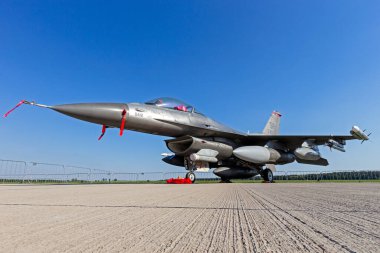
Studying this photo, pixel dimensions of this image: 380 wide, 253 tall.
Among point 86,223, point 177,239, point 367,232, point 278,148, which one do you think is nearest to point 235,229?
point 177,239

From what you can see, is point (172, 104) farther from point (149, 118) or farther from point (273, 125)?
point (273, 125)

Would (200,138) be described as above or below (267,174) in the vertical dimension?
above

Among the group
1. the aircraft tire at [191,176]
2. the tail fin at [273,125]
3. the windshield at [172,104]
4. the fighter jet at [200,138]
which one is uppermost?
the tail fin at [273,125]

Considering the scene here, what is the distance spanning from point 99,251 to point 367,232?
3.99ft

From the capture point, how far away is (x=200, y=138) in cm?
1227

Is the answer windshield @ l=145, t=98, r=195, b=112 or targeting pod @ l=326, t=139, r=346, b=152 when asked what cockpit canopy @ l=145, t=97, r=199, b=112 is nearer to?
windshield @ l=145, t=98, r=195, b=112

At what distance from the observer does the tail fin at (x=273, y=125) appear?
2038 centimetres

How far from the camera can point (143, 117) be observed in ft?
31.8

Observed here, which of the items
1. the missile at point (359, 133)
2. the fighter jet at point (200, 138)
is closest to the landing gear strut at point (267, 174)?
the fighter jet at point (200, 138)

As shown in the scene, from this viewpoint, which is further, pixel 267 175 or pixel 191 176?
pixel 267 175

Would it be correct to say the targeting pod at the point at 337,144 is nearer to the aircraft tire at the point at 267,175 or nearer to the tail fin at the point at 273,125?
the aircraft tire at the point at 267,175

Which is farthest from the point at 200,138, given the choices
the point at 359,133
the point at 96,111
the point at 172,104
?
the point at 359,133

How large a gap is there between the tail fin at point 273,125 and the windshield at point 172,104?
10.3 m

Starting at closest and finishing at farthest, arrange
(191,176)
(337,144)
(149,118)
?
(149,118)
(191,176)
(337,144)
